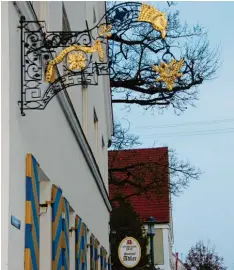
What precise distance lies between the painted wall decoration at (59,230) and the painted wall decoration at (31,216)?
1265 millimetres

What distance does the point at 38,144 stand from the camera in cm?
834

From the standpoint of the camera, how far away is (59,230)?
9695 millimetres

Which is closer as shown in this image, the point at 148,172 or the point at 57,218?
the point at 57,218

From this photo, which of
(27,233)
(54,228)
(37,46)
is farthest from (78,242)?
(37,46)

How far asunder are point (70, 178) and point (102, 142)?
32.5 ft

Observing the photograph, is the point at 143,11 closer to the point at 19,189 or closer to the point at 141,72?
the point at 19,189

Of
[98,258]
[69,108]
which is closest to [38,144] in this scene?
[69,108]

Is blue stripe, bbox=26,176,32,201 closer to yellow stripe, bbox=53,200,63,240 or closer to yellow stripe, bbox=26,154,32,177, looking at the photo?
yellow stripe, bbox=26,154,32,177

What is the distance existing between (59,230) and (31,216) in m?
2.24

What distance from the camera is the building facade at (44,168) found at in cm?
668

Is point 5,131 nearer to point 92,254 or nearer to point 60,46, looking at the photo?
point 60,46

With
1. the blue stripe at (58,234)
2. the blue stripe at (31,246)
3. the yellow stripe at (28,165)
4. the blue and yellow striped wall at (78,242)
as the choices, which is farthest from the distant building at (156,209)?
the yellow stripe at (28,165)

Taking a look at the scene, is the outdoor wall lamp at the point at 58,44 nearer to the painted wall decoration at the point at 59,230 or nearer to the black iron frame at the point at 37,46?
the black iron frame at the point at 37,46

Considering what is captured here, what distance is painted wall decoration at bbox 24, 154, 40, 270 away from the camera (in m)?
7.38
